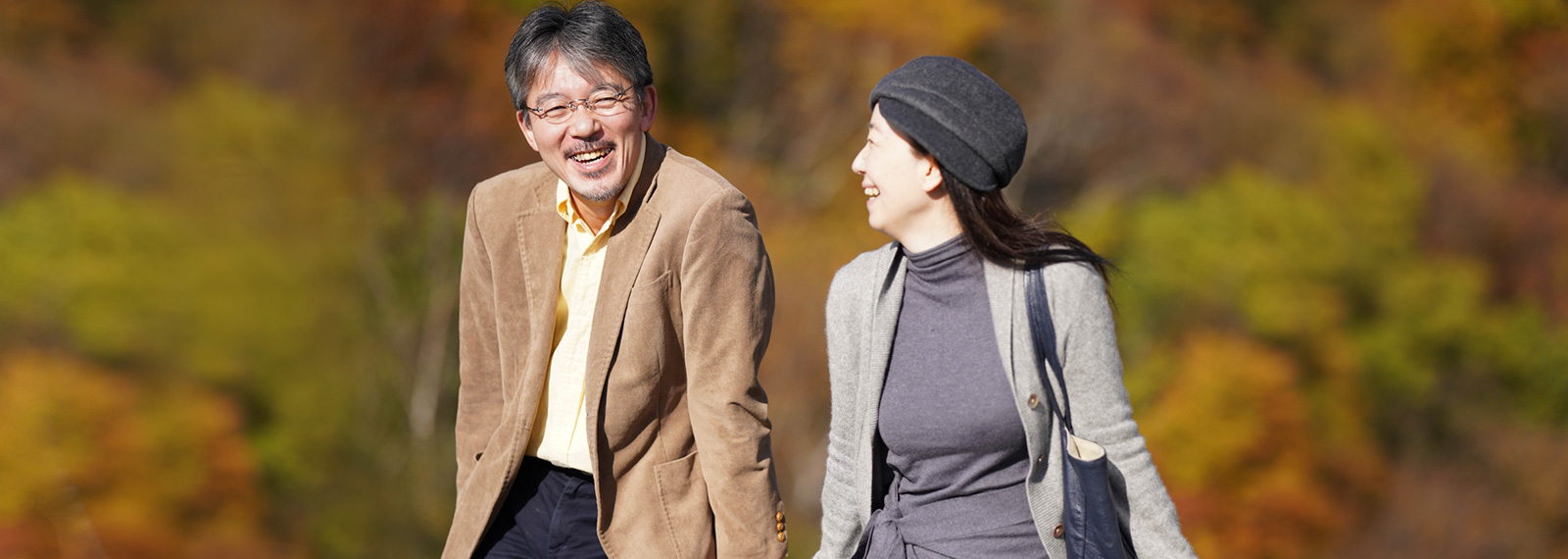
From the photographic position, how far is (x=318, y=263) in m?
8.74

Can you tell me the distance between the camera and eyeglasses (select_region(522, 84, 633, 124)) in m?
2.21

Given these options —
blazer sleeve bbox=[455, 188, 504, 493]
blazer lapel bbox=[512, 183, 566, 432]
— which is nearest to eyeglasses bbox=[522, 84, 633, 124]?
blazer lapel bbox=[512, 183, 566, 432]

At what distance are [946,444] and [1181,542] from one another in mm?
437

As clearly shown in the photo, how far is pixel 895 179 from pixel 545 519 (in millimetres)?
1016

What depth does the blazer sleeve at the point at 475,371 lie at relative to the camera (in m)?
2.50

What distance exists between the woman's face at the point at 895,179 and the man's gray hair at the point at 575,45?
46 centimetres

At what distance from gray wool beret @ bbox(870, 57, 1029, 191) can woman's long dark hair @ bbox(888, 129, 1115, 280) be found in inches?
1.0

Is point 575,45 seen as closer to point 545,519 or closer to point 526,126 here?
point 526,126

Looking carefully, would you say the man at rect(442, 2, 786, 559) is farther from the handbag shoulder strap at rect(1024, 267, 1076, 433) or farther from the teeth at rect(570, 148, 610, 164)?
the handbag shoulder strap at rect(1024, 267, 1076, 433)

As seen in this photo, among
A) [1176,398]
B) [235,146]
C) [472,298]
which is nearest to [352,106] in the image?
[235,146]

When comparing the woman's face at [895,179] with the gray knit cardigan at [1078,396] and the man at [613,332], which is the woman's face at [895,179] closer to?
the gray knit cardigan at [1078,396]

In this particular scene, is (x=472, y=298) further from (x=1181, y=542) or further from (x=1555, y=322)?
(x=1555, y=322)

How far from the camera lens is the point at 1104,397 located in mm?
1984

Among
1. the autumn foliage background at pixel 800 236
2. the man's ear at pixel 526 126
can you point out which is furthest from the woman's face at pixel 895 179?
the autumn foliage background at pixel 800 236
